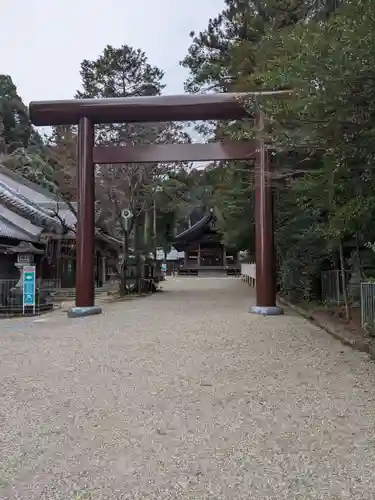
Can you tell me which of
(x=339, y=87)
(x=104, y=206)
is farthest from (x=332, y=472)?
(x=104, y=206)

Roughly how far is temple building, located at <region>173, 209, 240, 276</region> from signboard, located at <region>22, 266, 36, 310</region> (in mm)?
30152

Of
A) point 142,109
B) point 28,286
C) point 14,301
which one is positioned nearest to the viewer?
point 142,109

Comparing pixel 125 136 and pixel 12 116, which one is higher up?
pixel 12 116

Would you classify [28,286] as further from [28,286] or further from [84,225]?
[84,225]

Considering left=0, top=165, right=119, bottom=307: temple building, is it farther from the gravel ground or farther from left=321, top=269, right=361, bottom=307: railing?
the gravel ground

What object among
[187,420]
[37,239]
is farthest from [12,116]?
[187,420]

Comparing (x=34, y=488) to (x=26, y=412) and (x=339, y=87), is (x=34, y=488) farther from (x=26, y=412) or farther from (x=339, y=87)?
(x=339, y=87)

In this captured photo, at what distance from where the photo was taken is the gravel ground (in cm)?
268

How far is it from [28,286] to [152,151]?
5241 mm

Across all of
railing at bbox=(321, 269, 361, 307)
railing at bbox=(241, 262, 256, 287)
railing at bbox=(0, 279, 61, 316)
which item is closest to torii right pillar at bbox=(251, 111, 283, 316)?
railing at bbox=(321, 269, 361, 307)

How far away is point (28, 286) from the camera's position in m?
13.2

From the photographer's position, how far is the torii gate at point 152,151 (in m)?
10.8

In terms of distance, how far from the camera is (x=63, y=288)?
77.5 ft

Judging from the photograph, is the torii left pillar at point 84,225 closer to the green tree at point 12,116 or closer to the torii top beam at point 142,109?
the torii top beam at point 142,109
